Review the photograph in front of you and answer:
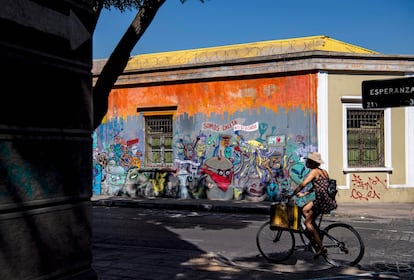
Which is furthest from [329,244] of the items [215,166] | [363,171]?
[215,166]

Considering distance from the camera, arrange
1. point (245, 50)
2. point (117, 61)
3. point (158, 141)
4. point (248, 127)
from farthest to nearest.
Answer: point (158, 141) < point (245, 50) < point (248, 127) < point (117, 61)

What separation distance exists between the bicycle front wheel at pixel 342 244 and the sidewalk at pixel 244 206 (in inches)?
269

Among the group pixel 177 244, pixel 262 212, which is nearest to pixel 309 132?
pixel 262 212

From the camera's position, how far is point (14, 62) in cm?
355

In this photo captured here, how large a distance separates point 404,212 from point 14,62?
13.6 m

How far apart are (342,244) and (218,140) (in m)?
10.6

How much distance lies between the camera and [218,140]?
59.4ft

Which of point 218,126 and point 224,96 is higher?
point 224,96

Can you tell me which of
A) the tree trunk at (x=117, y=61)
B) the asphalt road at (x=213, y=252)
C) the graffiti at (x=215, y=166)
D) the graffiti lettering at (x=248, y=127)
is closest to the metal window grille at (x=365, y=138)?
the graffiti at (x=215, y=166)

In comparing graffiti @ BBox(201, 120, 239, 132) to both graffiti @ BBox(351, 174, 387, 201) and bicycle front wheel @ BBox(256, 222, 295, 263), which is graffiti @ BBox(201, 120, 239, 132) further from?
bicycle front wheel @ BBox(256, 222, 295, 263)

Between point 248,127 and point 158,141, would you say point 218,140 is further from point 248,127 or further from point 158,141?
point 158,141

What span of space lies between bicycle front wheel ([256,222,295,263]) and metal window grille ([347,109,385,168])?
30.5 ft

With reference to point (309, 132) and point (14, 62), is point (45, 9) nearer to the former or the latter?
point (14, 62)

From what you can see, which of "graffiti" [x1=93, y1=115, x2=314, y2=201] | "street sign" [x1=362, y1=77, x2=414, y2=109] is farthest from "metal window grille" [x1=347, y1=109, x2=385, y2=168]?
"street sign" [x1=362, y1=77, x2=414, y2=109]
